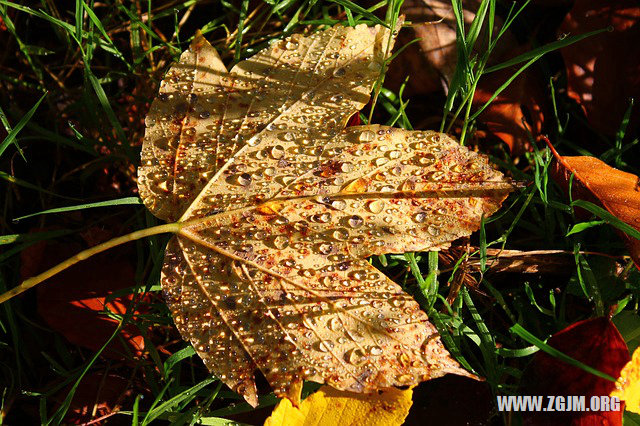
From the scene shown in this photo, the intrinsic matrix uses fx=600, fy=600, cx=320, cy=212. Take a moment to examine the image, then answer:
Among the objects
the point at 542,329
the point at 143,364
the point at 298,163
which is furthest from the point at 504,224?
the point at 143,364

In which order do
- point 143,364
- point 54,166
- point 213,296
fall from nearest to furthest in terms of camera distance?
point 213,296 < point 143,364 < point 54,166

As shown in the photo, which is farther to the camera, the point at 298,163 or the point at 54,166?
→ the point at 54,166

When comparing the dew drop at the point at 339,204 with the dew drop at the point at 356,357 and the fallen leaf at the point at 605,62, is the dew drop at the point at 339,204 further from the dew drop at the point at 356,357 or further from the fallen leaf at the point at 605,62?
the fallen leaf at the point at 605,62

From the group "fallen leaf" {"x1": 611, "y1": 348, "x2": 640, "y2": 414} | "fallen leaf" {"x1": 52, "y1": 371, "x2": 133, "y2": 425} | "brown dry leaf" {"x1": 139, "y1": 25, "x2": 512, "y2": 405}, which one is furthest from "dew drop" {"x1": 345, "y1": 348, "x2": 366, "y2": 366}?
"fallen leaf" {"x1": 52, "y1": 371, "x2": 133, "y2": 425}

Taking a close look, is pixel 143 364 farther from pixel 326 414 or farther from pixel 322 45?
pixel 322 45

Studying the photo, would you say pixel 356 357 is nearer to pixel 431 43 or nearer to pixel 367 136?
pixel 367 136

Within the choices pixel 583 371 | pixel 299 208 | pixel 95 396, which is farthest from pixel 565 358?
pixel 95 396

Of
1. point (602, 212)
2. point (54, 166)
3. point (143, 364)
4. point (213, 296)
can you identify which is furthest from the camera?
point (54, 166)
